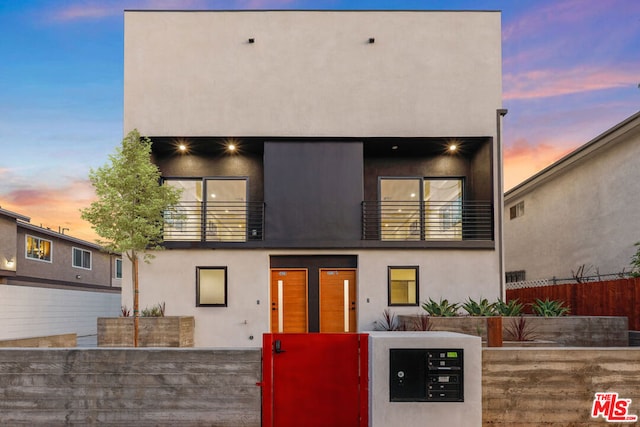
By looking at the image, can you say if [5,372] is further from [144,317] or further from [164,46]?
[164,46]

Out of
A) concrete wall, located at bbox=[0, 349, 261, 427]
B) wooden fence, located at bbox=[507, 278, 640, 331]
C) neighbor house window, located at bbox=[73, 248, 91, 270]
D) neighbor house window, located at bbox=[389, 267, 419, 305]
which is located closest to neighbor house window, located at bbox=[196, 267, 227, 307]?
neighbor house window, located at bbox=[389, 267, 419, 305]

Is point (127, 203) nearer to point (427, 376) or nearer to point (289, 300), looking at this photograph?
point (289, 300)

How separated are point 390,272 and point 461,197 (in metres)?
4.02

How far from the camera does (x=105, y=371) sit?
582 centimetres

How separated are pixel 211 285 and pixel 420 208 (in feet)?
22.7

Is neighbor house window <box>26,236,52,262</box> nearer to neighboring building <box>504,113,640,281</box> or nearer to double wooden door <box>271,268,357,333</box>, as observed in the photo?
double wooden door <box>271,268,357,333</box>

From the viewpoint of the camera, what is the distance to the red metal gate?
5.74 meters

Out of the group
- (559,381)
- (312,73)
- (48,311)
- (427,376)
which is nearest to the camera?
(427,376)

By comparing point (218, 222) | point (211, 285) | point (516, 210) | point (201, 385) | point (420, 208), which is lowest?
point (201, 385)

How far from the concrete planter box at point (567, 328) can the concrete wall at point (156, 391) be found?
652cm

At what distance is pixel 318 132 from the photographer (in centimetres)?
1429

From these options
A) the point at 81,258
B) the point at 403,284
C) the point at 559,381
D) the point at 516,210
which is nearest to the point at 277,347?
the point at 559,381

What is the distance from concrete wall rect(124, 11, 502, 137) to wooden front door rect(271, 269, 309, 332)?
4.33m

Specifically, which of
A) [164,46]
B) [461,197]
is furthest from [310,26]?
[461,197]
